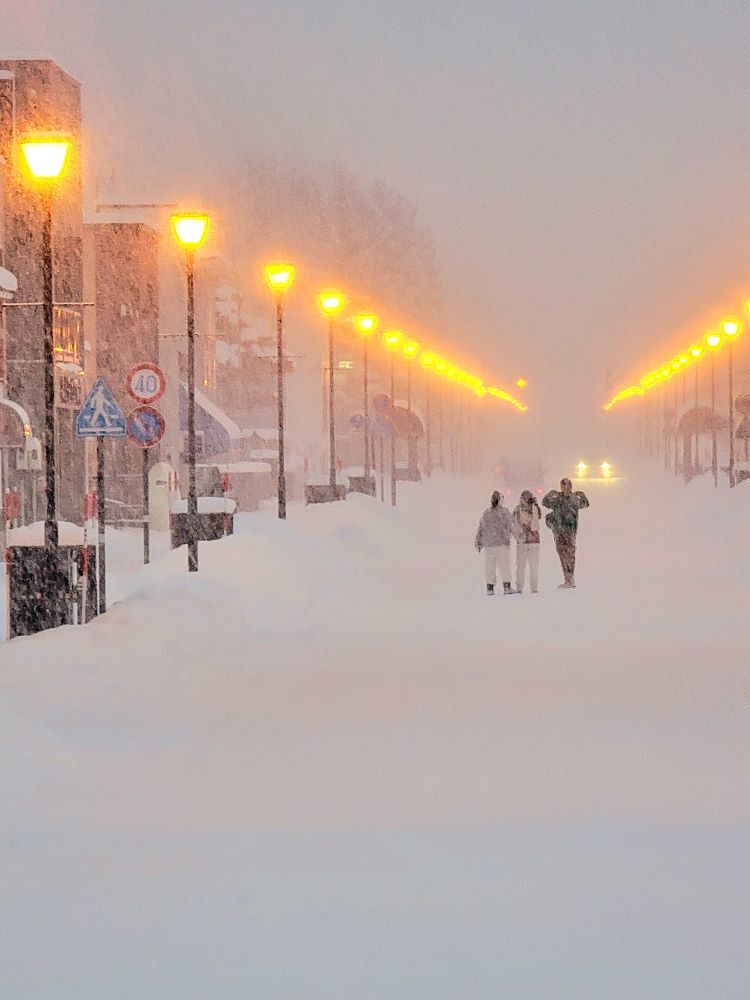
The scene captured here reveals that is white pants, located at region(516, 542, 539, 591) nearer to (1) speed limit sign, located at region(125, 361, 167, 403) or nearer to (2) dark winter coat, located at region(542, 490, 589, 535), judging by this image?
(2) dark winter coat, located at region(542, 490, 589, 535)

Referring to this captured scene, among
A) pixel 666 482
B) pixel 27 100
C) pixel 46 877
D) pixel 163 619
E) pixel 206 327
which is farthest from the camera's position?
pixel 666 482

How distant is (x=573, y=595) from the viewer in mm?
26344

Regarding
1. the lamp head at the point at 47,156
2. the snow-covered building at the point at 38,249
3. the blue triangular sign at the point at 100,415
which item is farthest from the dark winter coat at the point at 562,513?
the snow-covered building at the point at 38,249

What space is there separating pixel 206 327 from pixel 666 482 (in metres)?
26.5

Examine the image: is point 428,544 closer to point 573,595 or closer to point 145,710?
point 573,595

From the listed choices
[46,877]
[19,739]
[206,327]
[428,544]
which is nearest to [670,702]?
[19,739]

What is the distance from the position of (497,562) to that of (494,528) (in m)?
0.49

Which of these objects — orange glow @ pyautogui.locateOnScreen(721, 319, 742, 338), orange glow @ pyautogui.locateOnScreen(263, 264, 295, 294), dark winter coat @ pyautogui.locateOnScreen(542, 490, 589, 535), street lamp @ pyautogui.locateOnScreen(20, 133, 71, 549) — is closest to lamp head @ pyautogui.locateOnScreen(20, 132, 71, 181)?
street lamp @ pyautogui.locateOnScreen(20, 133, 71, 549)

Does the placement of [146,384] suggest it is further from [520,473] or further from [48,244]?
[520,473]

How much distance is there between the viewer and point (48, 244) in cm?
1791

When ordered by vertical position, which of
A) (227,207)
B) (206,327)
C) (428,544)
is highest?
(227,207)

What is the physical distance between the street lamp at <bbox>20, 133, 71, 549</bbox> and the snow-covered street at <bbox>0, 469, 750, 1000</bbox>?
4.33ft

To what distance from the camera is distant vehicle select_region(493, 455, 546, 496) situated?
8225cm

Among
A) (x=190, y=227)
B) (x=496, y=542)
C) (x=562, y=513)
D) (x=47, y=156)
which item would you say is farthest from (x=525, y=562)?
(x=47, y=156)
